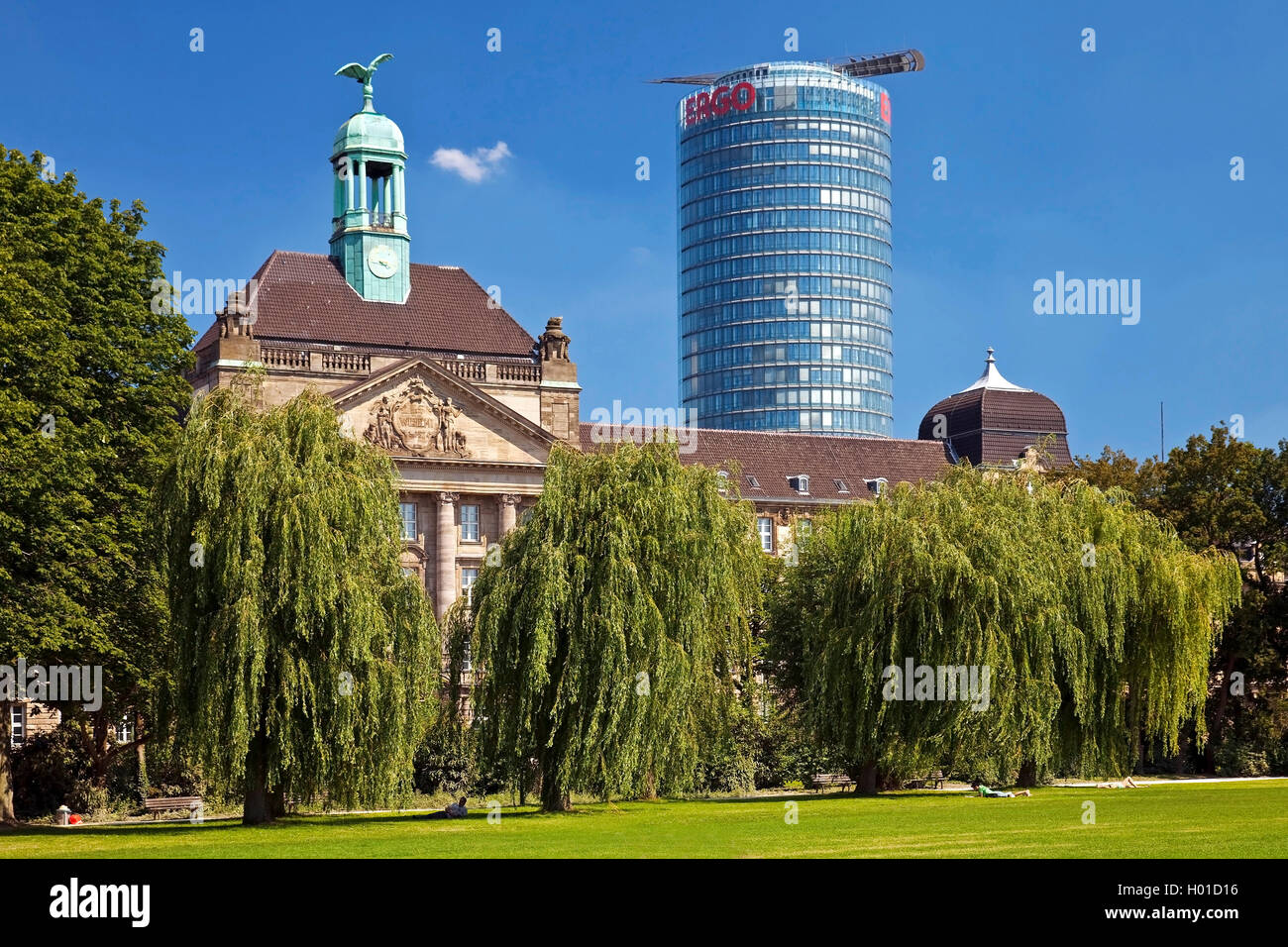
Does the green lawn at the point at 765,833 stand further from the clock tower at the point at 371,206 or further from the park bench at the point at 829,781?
the clock tower at the point at 371,206

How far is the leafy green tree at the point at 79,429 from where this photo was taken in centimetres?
3603

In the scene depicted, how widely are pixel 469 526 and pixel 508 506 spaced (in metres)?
1.94

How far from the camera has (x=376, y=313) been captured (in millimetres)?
77750

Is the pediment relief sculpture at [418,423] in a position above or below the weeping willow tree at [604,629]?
above

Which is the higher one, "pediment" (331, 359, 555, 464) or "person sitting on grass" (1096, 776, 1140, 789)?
"pediment" (331, 359, 555, 464)

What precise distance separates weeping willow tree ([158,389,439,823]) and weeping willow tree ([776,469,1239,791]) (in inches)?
540

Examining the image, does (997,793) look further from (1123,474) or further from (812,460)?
(812,460)

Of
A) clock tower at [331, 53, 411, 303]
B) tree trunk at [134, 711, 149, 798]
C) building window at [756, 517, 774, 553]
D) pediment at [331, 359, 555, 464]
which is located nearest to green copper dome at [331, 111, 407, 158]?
clock tower at [331, 53, 411, 303]

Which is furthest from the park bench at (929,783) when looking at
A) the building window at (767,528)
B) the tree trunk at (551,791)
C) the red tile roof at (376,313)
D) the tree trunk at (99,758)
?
the building window at (767,528)

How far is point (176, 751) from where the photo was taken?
3653 centimetres

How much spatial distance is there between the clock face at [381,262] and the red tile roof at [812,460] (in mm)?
14513

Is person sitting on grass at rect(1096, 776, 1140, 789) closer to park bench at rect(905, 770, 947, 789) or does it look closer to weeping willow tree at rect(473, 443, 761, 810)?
park bench at rect(905, 770, 947, 789)

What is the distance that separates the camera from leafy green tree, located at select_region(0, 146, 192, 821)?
36031 millimetres

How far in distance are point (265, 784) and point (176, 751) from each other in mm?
2010
